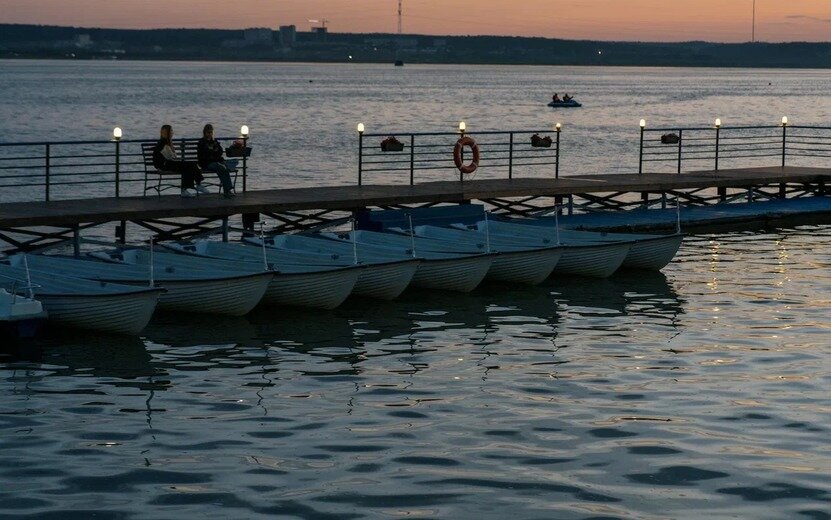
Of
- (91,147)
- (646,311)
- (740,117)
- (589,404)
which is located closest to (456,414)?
(589,404)

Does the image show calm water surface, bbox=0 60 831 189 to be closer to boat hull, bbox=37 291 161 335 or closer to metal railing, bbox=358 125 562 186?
metal railing, bbox=358 125 562 186

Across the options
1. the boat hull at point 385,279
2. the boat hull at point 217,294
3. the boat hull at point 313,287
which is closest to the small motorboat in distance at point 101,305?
the boat hull at point 217,294

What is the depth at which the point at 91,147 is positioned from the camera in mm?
67500

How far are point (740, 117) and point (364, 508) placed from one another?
111 meters

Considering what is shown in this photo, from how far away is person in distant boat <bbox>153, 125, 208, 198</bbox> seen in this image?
76.3ft

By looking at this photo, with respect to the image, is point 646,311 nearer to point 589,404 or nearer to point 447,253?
point 447,253

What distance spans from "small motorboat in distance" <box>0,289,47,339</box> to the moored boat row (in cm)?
18

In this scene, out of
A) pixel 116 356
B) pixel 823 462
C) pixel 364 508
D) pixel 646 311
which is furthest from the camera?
pixel 646 311

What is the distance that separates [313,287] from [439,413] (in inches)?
225

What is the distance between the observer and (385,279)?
19.2 m

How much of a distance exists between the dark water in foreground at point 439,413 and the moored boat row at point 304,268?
336 mm

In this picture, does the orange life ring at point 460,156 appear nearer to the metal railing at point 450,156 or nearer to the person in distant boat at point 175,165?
the metal railing at point 450,156

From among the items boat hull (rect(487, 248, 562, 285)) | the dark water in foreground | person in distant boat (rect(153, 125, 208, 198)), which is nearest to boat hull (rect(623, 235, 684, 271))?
boat hull (rect(487, 248, 562, 285))

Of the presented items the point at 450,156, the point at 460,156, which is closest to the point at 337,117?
the point at 450,156
